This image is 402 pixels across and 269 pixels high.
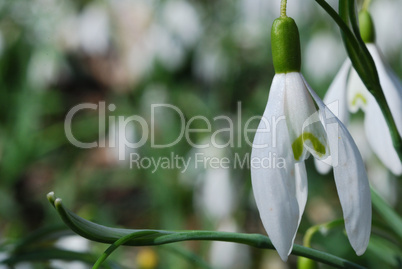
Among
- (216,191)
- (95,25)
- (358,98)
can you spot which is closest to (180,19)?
(95,25)

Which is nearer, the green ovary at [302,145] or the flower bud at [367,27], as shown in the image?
the green ovary at [302,145]

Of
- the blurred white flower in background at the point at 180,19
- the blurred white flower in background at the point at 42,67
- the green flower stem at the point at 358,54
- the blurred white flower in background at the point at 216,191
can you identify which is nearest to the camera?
the green flower stem at the point at 358,54

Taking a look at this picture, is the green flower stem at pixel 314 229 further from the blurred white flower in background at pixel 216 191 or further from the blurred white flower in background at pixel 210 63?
the blurred white flower in background at pixel 210 63

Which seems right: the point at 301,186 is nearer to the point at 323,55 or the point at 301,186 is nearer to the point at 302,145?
the point at 302,145

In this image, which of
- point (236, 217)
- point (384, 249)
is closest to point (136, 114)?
point (236, 217)

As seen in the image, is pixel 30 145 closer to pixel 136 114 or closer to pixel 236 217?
pixel 136 114

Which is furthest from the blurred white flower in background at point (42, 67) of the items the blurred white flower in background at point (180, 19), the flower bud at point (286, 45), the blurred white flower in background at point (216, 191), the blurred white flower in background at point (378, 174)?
the flower bud at point (286, 45)

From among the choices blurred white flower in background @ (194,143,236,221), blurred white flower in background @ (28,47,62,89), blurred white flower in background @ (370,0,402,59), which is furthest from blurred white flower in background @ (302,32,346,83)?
blurred white flower in background @ (28,47,62,89)

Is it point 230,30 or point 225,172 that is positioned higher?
point 230,30
